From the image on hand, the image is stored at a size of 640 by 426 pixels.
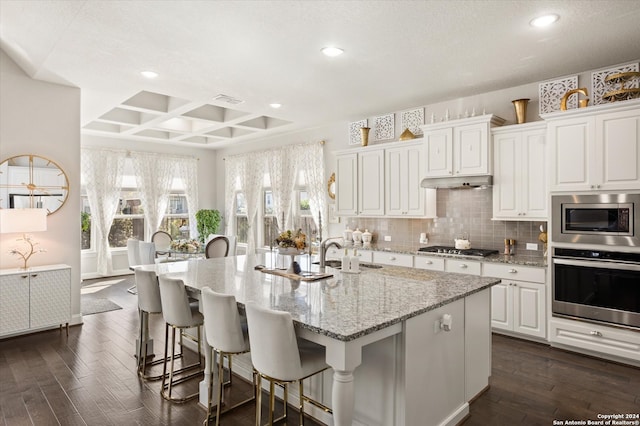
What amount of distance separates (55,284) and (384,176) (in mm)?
4303

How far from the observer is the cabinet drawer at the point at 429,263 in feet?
15.2

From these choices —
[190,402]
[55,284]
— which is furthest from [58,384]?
[55,284]

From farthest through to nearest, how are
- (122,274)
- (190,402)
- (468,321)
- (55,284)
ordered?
(122,274) < (55,284) < (190,402) < (468,321)

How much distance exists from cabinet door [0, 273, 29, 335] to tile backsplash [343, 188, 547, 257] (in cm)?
451

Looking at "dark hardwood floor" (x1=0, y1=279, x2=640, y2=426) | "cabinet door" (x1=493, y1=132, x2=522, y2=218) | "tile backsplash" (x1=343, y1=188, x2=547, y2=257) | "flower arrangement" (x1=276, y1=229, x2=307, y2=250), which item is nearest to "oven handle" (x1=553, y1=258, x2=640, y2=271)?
"tile backsplash" (x1=343, y1=188, x2=547, y2=257)

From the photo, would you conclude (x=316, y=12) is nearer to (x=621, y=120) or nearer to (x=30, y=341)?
(x=621, y=120)

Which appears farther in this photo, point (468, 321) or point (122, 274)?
point (122, 274)

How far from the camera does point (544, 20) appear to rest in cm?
288

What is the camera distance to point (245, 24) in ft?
9.76

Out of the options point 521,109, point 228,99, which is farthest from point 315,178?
point 521,109

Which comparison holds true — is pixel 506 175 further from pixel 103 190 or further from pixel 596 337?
pixel 103 190

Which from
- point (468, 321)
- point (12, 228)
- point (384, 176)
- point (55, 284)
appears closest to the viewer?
point (468, 321)

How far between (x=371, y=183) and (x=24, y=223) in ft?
14.0

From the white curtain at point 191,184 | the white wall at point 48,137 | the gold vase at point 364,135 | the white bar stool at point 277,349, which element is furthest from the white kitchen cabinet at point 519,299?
the white curtain at point 191,184
